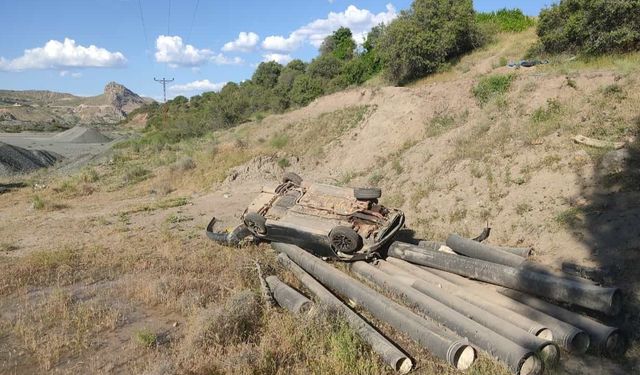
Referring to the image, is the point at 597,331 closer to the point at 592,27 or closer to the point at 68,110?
the point at 592,27

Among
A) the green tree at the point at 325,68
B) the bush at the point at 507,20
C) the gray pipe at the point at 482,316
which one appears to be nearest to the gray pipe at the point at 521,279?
the gray pipe at the point at 482,316

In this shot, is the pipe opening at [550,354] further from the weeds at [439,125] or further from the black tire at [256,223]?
the weeds at [439,125]

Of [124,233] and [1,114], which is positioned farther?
[1,114]

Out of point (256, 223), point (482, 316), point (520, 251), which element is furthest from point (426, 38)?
point (482, 316)

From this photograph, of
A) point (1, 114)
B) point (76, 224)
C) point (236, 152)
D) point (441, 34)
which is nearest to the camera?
point (76, 224)

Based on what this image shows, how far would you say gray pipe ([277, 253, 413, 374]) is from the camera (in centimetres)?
526

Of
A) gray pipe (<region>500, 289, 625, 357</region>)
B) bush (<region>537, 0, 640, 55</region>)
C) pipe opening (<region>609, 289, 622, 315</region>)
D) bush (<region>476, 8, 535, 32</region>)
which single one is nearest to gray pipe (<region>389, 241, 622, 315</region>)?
pipe opening (<region>609, 289, 622, 315</region>)

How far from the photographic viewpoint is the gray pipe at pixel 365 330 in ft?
17.3

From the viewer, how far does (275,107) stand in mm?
38312

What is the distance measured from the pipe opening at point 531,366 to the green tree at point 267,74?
161 ft

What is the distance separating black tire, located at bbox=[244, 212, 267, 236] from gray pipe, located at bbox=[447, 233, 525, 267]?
11.5 ft

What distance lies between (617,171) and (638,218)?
1.70 meters

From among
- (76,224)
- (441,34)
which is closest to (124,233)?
(76,224)

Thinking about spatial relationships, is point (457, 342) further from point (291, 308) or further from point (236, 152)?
point (236, 152)
